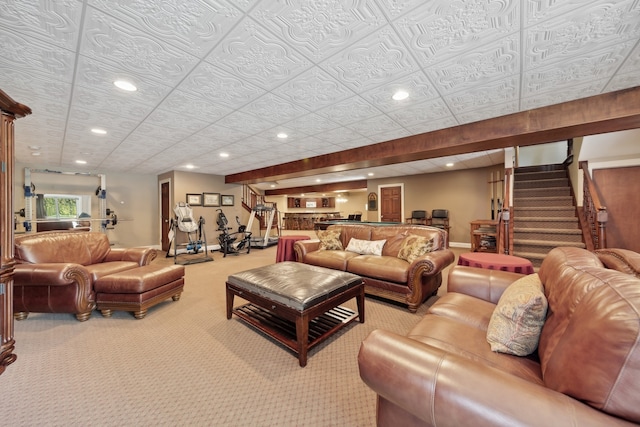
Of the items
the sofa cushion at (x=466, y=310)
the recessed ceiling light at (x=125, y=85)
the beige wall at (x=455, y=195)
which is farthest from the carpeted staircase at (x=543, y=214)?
the recessed ceiling light at (x=125, y=85)

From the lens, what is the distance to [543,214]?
15.6 ft

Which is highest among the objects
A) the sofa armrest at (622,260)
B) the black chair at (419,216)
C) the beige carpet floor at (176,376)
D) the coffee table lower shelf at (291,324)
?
the black chair at (419,216)

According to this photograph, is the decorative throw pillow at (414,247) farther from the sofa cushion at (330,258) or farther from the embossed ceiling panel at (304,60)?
the embossed ceiling panel at (304,60)

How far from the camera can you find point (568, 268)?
1234 mm

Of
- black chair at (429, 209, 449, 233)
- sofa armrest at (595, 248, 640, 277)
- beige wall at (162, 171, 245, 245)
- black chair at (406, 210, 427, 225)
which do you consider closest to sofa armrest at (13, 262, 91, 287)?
beige wall at (162, 171, 245, 245)

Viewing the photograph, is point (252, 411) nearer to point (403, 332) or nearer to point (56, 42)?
point (403, 332)

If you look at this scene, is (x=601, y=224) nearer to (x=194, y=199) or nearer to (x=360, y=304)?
(x=360, y=304)

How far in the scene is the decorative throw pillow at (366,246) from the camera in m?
3.69

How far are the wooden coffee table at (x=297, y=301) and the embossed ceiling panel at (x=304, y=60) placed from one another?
182cm

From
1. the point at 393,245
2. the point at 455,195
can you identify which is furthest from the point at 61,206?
the point at 455,195

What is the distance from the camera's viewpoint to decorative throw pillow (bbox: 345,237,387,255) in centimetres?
369

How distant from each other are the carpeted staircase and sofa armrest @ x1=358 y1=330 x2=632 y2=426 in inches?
169

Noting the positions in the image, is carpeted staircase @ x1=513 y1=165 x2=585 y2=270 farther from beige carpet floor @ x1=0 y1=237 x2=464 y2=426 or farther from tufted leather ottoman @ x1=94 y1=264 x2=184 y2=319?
tufted leather ottoman @ x1=94 y1=264 x2=184 y2=319

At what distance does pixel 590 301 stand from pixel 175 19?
2.43 m
